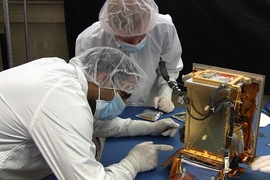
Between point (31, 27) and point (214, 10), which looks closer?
point (214, 10)

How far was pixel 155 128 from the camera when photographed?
60.2 inches

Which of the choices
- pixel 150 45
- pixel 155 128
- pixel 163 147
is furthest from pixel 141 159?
pixel 150 45

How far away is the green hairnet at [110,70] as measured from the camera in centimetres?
120

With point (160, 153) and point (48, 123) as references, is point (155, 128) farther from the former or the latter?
point (48, 123)

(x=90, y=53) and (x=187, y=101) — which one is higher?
(x=90, y=53)

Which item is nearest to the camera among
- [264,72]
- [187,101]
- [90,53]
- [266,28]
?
[187,101]

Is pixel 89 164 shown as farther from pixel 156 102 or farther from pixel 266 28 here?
pixel 266 28

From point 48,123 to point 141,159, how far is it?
431 millimetres

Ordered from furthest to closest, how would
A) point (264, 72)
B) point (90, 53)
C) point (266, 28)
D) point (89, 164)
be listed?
point (264, 72)
point (266, 28)
point (90, 53)
point (89, 164)

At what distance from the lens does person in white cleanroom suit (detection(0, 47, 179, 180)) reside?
97 centimetres

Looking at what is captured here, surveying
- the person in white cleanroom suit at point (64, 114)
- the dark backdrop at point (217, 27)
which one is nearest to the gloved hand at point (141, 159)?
the person in white cleanroom suit at point (64, 114)

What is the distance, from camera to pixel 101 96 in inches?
48.0

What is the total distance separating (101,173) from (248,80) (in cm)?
60

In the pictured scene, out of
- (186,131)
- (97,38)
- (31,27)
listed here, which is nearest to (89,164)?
(186,131)
